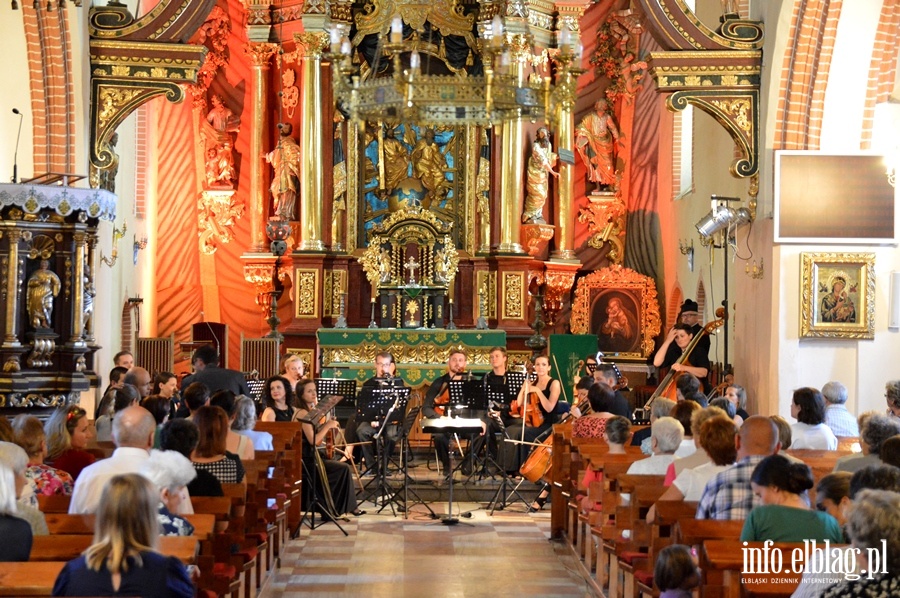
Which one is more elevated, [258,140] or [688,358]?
[258,140]

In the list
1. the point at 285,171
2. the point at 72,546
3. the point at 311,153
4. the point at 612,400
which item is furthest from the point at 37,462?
the point at 285,171

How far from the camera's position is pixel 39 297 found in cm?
1131

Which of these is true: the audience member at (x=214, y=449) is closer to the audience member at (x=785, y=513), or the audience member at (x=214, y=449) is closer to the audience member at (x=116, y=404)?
the audience member at (x=116, y=404)

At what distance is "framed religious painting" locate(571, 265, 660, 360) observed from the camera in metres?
21.0

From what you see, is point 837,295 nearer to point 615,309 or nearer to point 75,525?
point 615,309

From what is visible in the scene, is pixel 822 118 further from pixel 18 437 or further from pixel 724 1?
pixel 18 437

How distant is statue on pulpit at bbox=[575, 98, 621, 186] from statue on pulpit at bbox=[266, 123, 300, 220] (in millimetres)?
4508

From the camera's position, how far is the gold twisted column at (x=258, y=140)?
68.2ft

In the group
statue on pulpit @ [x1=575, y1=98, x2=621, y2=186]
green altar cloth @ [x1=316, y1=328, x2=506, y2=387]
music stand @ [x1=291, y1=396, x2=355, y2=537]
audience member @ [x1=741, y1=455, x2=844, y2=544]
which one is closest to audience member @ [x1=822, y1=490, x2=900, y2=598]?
audience member @ [x1=741, y1=455, x2=844, y2=544]

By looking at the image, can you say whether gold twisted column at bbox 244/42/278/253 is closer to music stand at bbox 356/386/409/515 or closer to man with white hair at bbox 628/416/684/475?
music stand at bbox 356/386/409/515

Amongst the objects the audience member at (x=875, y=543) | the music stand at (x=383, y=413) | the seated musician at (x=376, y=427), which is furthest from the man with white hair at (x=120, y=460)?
the seated musician at (x=376, y=427)

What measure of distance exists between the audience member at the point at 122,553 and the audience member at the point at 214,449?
10.1 feet

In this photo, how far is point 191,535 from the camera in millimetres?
6043

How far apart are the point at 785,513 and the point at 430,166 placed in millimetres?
15375
